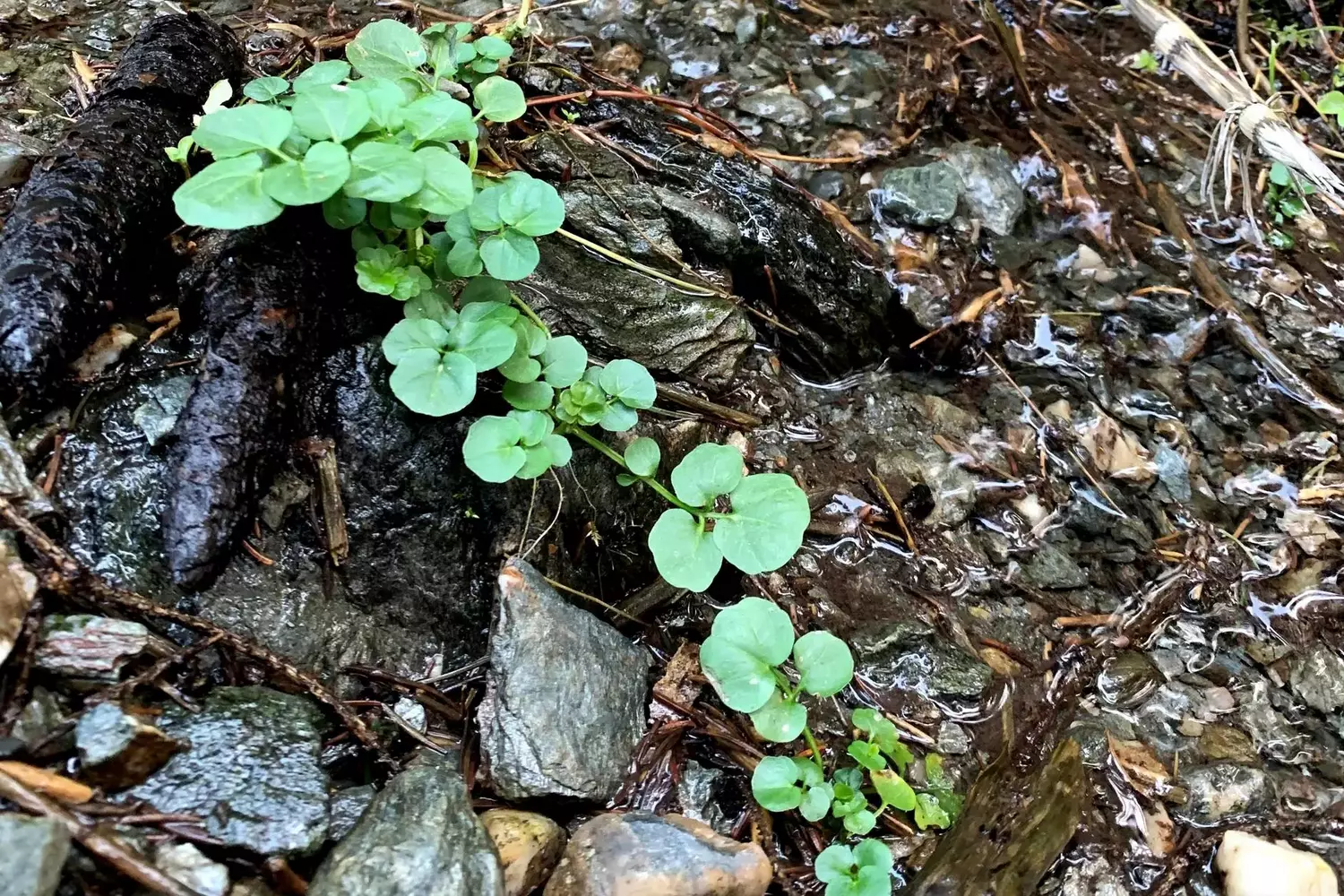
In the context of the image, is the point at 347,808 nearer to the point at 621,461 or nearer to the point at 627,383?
the point at 621,461

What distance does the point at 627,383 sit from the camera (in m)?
2.24

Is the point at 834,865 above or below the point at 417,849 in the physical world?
below

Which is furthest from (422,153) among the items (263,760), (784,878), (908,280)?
(908,280)

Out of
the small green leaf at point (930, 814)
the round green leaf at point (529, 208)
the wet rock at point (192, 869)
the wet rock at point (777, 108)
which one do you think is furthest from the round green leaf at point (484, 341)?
the wet rock at point (777, 108)

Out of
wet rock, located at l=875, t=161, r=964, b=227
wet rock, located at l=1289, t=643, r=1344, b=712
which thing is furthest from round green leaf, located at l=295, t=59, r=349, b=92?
wet rock, located at l=1289, t=643, r=1344, b=712

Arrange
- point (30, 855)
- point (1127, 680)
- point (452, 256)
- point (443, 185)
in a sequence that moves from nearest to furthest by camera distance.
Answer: point (30, 855) < point (443, 185) < point (452, 256) < point (1127, 680)

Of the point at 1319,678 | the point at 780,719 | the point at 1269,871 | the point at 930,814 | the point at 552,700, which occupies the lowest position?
the point at 1319,678

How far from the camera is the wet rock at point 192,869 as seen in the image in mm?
1539

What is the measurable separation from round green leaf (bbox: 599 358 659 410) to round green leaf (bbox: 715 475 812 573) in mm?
237

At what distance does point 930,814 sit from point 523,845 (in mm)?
1069

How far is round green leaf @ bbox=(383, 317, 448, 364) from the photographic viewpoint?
2.03 meters

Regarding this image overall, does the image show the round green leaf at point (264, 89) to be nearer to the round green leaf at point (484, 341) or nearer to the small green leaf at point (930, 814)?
the round green leaf at point (484, 341)

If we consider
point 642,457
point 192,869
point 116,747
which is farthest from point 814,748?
point 116,747

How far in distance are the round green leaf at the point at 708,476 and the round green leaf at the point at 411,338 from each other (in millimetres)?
666
